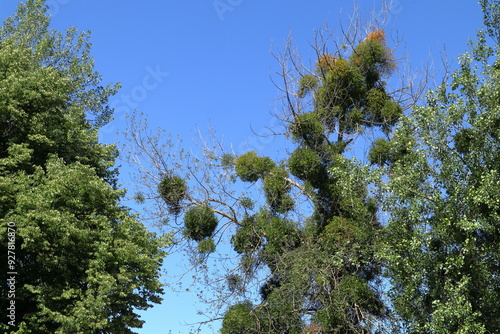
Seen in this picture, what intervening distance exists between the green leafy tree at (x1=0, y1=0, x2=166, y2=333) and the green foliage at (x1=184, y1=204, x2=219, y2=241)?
2926mm

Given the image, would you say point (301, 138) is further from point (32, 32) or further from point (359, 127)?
point (32, 32)

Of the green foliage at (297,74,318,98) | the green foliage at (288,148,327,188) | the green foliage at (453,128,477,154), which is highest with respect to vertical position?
the green foliage at (297,74,318,98)

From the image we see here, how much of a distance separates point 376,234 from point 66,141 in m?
8.39

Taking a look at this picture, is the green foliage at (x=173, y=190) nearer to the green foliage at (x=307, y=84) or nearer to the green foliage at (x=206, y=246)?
the green foliage at (x=206, y=246)

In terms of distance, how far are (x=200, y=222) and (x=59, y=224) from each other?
6666 millimetres

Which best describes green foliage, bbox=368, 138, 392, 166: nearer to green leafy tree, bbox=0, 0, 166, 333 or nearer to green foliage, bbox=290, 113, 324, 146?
green foliage, bbox=290, 113, 324, 146

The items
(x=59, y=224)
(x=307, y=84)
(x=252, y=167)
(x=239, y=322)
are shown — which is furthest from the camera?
(x=307, y=84)

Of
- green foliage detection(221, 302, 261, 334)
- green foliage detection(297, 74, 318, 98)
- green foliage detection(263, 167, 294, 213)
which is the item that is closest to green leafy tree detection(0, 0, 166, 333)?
green foliage detection(221, 302, 261, 334)

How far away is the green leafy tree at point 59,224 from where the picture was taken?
12.5m

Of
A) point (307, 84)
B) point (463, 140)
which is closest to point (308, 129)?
point (307, 84)

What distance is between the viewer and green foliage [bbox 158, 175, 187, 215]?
64.2 feet

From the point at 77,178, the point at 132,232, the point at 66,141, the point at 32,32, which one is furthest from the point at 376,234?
the point at 32,32

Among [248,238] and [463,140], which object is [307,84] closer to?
[248,238]

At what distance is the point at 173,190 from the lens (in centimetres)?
1958
